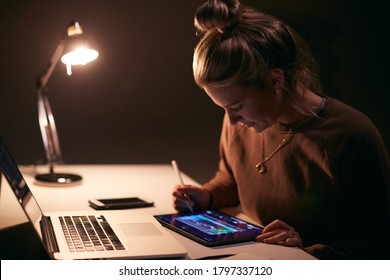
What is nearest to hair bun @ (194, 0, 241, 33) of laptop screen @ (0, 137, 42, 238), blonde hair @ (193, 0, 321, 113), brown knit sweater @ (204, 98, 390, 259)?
blonde hair @ (193, 0, 321, 113)

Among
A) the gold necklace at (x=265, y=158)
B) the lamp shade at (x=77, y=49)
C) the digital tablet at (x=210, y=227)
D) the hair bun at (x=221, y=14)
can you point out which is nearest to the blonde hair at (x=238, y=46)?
the hair bun at (x=221, y=14)

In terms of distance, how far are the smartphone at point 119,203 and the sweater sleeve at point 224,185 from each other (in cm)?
17

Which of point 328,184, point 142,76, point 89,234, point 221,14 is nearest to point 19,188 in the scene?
point 89,234

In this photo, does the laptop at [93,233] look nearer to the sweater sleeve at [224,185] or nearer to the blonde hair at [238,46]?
the sweater sleeve at [224,185]

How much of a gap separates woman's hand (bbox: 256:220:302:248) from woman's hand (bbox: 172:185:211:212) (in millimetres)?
286

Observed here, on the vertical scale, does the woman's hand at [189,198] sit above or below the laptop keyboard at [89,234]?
below

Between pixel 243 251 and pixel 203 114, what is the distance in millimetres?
674

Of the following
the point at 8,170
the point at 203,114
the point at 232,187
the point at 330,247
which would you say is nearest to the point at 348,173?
the point at 330,247

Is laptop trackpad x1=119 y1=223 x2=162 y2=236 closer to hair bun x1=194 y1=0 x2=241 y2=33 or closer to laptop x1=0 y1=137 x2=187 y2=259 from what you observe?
laptop x1=0 y1=137 x2=187 y2=259

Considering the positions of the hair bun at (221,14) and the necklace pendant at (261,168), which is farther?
the necklace pendant at (261,168)

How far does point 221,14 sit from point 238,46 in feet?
0.25

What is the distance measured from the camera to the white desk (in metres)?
0.92

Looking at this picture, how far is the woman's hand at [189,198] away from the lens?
122cm

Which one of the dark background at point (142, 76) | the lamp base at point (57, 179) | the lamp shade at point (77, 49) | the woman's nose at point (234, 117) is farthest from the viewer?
the lamp base at point (57, 179)
